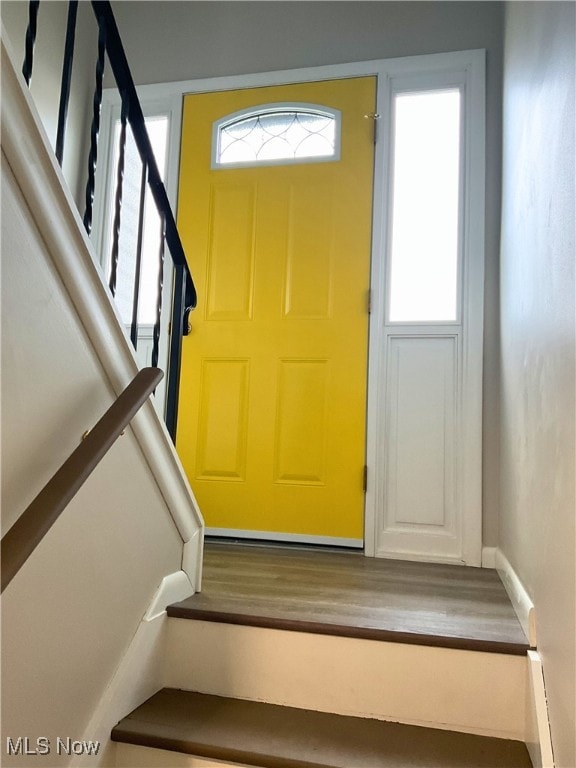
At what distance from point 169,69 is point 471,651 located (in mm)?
3096

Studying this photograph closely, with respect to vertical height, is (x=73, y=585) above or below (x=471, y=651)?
above

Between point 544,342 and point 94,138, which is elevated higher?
point 94,138

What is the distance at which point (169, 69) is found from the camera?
3.06m

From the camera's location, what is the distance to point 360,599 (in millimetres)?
1717

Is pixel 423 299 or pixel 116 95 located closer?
pixel 423 299

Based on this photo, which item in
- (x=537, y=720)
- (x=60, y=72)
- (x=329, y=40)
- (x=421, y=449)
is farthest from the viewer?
(x=60, y=72)

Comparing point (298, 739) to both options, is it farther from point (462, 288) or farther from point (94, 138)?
point (462, 288)

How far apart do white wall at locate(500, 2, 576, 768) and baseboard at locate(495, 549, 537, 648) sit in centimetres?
4

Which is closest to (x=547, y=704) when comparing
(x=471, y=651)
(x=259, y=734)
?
(x=471, y=651)

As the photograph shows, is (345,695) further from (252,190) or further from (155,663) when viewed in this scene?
(252,190)

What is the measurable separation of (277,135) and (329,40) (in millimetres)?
540

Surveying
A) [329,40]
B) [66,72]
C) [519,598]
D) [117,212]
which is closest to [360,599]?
[519,598]

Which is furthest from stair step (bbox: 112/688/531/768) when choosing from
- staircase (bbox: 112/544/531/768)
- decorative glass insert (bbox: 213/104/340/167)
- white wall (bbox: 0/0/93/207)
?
white wall (bbox: 0/0/93/207)

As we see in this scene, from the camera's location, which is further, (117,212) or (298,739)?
(117,212)
